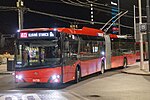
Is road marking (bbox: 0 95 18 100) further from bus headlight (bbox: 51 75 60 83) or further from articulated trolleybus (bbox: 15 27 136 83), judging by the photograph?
bus headlight (bbox: 51 75 60 83)

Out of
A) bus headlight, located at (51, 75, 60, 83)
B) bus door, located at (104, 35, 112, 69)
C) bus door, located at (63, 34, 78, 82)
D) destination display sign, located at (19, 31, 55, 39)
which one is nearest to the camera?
bus headlight, located at (51, 75, 60, 83)

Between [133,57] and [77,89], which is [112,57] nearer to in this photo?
[133,57]

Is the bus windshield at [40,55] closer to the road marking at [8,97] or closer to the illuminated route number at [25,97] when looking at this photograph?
the illuminated route number at [25,97]

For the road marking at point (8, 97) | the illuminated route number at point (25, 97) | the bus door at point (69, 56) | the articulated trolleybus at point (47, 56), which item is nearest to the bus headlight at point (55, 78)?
the articulated trolleybus at point (47, 56)

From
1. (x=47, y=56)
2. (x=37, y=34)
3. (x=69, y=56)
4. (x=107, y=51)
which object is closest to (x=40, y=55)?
(x=47, y=56)

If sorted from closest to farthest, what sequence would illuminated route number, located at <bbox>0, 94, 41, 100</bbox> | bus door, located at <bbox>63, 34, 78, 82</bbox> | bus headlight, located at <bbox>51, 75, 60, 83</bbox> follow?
illuminated route number, located at <bbox>0, 94, 41, 100</bbox> → bus headlight, located at <bbox>51, 75, 60, 83</bbox> → bus door, located at <bbox>63, 34, 78, 82</bbox>

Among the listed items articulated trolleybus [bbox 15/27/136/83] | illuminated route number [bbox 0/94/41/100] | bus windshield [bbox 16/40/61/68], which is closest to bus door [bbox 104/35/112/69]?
articulated trolleybus [bbox 15/27/136/83]

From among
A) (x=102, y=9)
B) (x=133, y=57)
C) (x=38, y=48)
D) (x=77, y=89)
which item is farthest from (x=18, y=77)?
(x=102, y=9)

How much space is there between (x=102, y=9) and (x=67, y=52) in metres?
56.6

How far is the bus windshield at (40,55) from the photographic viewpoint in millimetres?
16203

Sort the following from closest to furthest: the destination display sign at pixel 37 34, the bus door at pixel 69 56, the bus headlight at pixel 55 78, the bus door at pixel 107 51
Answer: the bus headlight at pixel 55 78 → the destination display sign at pixel 37 34 → the bus door at pixel 69 56 → the bus door at pixel 107 51

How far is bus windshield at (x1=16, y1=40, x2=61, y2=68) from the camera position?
1620 centimetres

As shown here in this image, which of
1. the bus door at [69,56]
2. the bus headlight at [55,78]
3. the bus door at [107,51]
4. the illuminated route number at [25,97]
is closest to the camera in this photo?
the illuminated route number at [25,97]

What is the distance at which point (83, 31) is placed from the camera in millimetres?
20922
